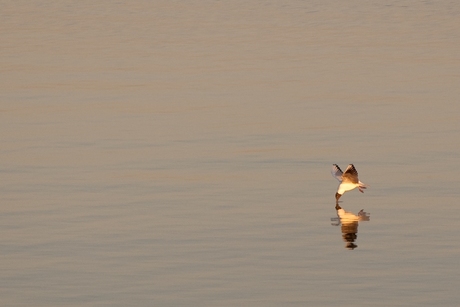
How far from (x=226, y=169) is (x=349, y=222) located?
179 inches

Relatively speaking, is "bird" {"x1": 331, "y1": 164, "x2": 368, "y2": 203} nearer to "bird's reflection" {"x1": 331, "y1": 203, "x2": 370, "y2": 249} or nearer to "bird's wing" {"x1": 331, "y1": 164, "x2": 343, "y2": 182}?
"bird's wing" {"x1": 331, "y1": 164, "x2": 343, "y2": 182}

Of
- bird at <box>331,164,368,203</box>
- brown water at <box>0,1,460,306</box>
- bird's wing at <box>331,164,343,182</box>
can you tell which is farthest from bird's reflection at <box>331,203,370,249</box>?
bird's wing at <box>331,164,343,182</box>

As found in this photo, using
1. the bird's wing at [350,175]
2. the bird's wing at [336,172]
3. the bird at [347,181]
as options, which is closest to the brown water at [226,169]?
the bird at [347,181]

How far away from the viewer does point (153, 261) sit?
19.9 meters

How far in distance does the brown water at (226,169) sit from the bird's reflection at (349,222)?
0.49ft

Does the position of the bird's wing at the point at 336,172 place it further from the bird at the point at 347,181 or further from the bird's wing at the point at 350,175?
the bird's wing at the point at 350,175

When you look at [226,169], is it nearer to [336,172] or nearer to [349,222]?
[336,172]

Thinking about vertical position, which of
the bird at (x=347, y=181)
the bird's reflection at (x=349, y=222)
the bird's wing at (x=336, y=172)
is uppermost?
the bird's wing at (x=336, y=172)

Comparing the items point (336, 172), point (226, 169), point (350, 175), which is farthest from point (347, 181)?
point (226, 169)

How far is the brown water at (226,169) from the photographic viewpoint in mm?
18938

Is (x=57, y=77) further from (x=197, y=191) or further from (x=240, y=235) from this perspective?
(x=240, y=235)

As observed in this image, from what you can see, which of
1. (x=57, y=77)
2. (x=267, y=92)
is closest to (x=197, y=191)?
(x=267, y=92)

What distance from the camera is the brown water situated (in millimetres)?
18938

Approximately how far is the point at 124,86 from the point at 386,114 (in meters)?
8.48
